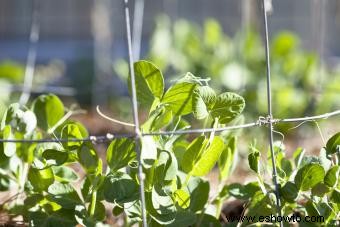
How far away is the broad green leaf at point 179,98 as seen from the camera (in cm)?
94

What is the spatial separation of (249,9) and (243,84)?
1.05 meters

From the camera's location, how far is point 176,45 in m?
2.69

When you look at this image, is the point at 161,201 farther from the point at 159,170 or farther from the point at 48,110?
the point at 48,110

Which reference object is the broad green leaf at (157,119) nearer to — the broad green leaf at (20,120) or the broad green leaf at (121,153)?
the broad green leaf at (121,153)

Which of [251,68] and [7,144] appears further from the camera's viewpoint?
[251,68]

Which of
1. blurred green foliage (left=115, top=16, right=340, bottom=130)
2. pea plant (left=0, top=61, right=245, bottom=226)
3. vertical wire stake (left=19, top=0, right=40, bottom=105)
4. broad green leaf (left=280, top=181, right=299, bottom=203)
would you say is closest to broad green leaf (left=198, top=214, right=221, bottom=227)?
pea plant (left=0, top=61, right=245, bottom=226)

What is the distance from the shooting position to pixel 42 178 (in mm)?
974

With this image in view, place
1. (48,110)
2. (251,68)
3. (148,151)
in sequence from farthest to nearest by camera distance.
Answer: (251,68) → (48,110) → (148,151)

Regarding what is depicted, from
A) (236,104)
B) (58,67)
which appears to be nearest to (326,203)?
(236,104)

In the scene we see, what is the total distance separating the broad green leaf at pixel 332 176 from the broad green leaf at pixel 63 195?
348mm

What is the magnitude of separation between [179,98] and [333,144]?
229 mm

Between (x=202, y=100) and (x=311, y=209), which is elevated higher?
(x=202, y=100)

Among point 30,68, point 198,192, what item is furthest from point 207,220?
point 30,68

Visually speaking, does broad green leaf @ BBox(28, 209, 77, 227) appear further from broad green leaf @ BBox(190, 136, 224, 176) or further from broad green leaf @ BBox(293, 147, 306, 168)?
broad green leaf @ BBox(293, 147, 306, 168)
